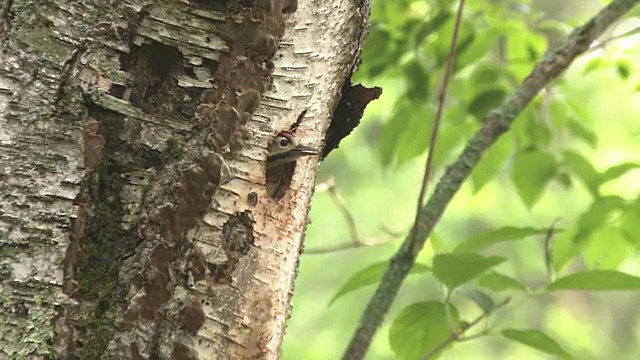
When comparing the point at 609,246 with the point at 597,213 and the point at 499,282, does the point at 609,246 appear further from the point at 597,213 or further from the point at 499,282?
the point at 499,282

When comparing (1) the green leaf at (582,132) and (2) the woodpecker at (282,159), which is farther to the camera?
(1) the green leaf at (582,132)

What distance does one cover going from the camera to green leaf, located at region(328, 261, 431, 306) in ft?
3.73

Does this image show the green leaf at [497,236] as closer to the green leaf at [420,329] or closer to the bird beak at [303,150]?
the green leaf at [420,329]

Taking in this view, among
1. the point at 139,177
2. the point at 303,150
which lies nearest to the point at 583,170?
the point at 303,150

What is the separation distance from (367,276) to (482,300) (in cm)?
19

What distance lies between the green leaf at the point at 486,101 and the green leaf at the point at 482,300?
18.2 inches

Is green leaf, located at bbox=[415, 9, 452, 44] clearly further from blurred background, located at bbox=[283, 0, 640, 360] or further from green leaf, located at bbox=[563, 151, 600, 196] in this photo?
green leaf, located at bbox=[563, 151, 600, 196]

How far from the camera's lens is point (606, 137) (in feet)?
13.0

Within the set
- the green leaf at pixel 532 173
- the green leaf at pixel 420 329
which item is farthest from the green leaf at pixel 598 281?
the green leaf at pixel 532 173

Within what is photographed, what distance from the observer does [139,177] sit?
0.71 metres

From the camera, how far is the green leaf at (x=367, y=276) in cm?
114

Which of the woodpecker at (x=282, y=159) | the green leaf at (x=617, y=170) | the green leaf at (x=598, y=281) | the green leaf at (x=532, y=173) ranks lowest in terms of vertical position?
the woodpecker at (x=282, y=159)

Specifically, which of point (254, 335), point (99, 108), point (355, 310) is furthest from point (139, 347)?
point (355, 310)

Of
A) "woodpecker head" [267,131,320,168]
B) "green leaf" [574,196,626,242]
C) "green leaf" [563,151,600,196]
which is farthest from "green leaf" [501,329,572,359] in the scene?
"woodpecker head" [267,131,320,168]
